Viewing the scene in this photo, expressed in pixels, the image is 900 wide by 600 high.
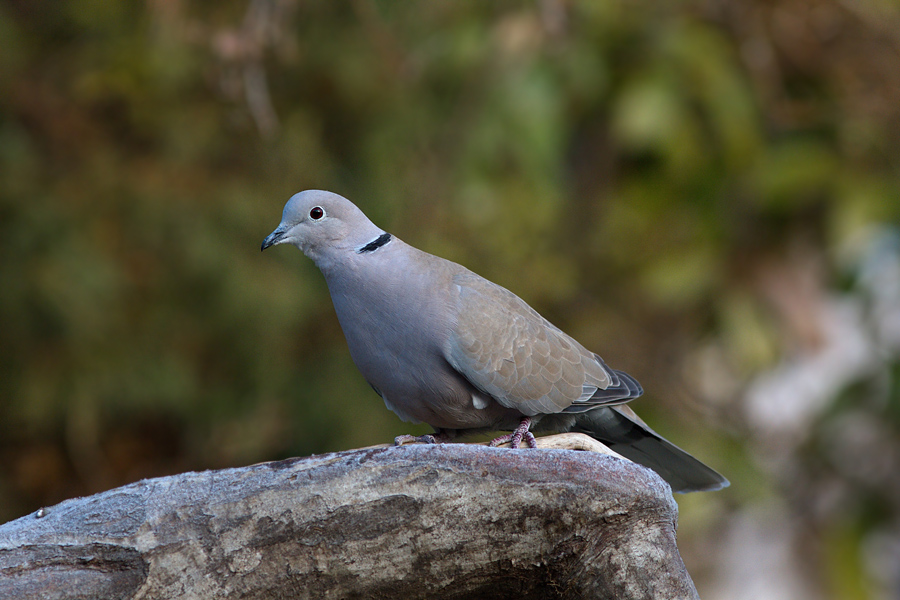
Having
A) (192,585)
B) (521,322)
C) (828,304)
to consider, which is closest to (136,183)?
(521,322)

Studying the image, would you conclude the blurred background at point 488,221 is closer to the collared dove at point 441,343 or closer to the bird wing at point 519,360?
the collared dove at point 441,343

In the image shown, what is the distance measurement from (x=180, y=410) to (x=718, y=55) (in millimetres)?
4396

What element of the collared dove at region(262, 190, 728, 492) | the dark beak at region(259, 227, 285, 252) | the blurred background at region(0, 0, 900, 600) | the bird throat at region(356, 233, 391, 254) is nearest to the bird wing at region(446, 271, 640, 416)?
the collared dove at region(262, 190, 728, 492)

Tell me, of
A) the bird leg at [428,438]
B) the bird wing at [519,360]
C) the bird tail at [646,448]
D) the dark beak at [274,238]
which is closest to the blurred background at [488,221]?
the dark beak at [274,238]

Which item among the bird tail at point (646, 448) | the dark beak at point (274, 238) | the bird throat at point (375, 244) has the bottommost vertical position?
the bird tail at point (646, 448)

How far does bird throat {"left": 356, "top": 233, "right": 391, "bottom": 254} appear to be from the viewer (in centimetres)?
292

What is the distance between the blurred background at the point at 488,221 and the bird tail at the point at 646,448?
229cm

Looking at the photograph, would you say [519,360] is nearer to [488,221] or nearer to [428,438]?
[428,438]

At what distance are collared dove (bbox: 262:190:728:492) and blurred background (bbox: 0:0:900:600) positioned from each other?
173 cm

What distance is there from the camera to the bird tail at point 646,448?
10.1 ft

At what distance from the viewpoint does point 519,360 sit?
2959mm

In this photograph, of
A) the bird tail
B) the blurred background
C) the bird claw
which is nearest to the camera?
the bird claw

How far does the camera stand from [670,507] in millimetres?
2322

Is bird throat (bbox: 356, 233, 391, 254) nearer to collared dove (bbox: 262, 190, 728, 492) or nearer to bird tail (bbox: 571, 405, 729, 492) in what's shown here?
collared dove (bbox: 262, 190, 728, 492)
